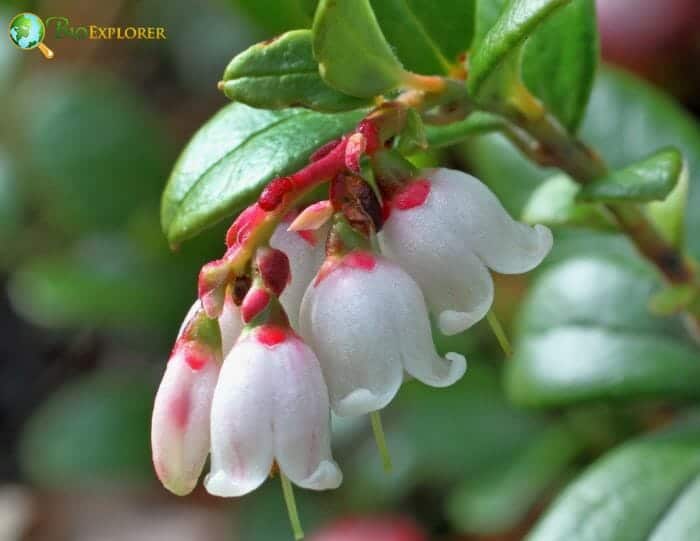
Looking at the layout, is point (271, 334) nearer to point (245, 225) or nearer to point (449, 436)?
point (245, 225)

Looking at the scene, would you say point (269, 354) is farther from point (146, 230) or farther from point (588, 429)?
point (146, 230)

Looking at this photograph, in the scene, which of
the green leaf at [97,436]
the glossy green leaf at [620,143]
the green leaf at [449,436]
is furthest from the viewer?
the green leaf at [97,436]

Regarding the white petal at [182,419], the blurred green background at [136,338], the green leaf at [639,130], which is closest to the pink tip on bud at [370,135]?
→ the white petal at [182,419]

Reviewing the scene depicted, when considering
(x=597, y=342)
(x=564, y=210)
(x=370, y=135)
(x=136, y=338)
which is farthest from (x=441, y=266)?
(x=136, y=338)

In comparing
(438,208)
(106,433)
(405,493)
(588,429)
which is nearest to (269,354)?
(438,208)

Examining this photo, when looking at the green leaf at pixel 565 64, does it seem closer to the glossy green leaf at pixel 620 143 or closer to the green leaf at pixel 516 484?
the glossy green leaf at pixel 620 143
